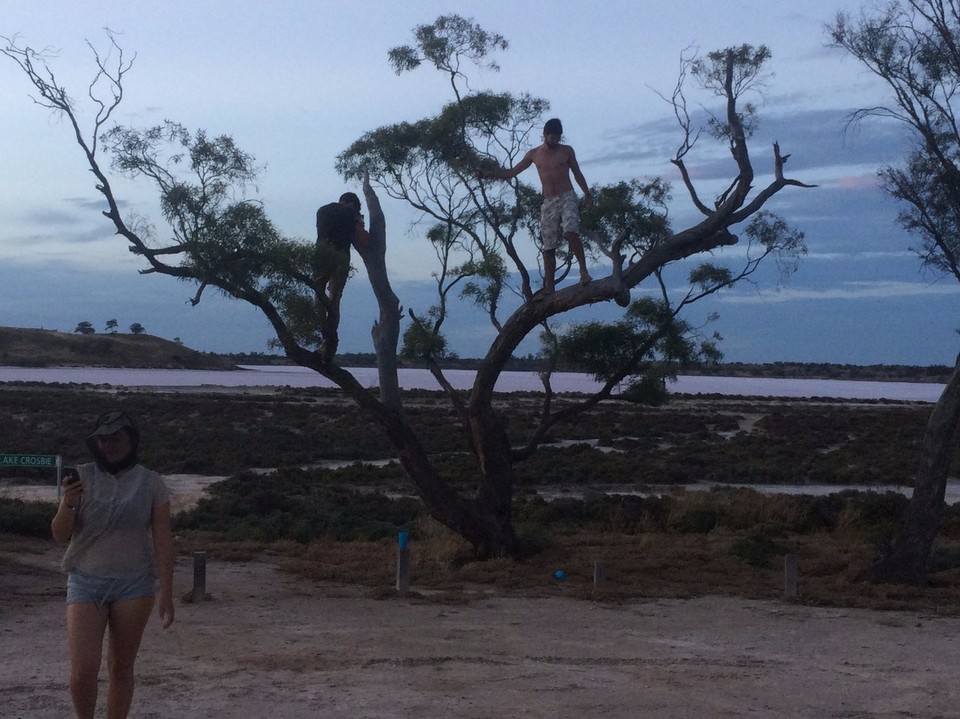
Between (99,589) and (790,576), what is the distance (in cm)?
905

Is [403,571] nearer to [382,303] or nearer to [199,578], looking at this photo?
[199,578]

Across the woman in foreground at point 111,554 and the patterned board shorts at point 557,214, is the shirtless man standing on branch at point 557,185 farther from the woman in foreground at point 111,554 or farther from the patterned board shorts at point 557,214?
the woman in foreground at point 111,554

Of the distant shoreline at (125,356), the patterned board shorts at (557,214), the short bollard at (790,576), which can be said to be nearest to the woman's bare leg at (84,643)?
the patterned board shorts at (557,214)

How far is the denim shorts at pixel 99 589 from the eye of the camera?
5.60 m

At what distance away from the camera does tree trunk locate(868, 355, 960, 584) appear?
1319 centimetres

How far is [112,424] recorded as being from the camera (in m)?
5.73

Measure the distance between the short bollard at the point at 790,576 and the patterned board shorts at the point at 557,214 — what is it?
14.1 ft

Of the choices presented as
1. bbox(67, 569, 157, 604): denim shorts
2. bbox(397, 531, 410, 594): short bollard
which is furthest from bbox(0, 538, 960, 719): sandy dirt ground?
bbox(67, 569, 157, 604): denim shorts

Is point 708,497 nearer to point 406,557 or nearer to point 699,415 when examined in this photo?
point 406,557

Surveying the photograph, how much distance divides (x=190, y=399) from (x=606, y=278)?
56.5 metres

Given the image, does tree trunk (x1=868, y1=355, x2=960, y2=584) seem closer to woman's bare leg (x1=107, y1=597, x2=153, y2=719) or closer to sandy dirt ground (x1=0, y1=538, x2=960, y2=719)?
sandy dirt ground (x1=0, y1=538, x2=960, y2=719)

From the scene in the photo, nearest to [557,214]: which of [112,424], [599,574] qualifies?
[599,574]

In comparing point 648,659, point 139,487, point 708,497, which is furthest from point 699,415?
point 139,487

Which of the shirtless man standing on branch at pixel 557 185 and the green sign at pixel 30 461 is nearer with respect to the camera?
the shirtless man standing on branch at pixel 557 185
